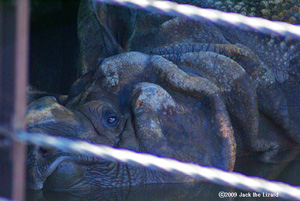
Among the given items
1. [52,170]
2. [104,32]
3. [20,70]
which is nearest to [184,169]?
[20,70]

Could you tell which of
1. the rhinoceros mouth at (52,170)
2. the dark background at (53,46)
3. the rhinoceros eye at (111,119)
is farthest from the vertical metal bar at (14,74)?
the dark background at (53,46)

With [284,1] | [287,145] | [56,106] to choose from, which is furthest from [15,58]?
[284,1]

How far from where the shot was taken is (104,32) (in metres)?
2.21

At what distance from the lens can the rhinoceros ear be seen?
2.21 m

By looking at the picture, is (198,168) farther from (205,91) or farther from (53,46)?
(53,46)

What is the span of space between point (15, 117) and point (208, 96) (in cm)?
122

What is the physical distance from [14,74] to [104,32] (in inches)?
63.5

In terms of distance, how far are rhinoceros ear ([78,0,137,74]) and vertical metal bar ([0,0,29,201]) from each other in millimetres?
1536

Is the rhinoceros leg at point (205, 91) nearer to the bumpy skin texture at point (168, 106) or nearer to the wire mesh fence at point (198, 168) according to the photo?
the bumpy skin texture at point (168, 106)

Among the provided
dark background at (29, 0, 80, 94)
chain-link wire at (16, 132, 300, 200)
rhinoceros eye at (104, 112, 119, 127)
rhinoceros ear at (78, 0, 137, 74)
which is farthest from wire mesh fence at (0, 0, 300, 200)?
dark background at (29, 0, 80, 94)

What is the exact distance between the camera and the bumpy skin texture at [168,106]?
1602mm

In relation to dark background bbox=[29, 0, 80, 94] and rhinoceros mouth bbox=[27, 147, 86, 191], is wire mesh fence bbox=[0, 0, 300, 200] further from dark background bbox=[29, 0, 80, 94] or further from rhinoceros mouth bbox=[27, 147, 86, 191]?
dark background bbox=[29, 0, 80, 94]

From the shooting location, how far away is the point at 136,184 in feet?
5.53

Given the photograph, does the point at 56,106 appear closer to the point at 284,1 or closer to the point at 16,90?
the point at 16,90
